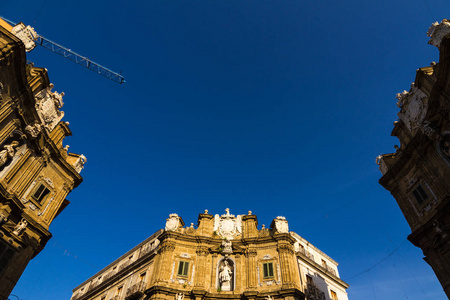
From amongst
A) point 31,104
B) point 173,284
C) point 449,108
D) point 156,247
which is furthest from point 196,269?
point 449,108

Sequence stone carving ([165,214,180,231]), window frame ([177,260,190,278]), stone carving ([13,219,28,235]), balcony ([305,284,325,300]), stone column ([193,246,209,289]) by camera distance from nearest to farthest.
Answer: stone carving ([13,219,28,235]) < stone column ([193,246,209,289]) < window frame ([177,260,190,278]) < balcony ([305,284,325,300]) < stone carving ([165,214,180,231])

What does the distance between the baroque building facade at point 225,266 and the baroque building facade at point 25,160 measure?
11452 mm

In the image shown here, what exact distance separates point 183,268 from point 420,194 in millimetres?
21791

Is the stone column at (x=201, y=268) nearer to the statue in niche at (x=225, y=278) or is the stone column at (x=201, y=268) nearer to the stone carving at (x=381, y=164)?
the statue in niche at (x=225, y=278)

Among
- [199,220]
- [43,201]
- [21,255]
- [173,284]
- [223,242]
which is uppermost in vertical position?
[199,220]

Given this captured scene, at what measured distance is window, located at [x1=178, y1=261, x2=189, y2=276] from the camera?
2948 cm

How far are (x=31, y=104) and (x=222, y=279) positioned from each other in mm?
22030

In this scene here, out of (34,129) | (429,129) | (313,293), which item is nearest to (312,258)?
(313,293)

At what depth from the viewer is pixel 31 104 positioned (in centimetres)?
2098

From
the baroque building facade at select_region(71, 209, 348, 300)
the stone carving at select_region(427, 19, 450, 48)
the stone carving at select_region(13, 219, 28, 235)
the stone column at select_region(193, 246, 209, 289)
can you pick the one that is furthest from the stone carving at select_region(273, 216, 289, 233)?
the stone carving at select_region(13, 219, 28, 235)

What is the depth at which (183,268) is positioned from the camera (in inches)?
1176

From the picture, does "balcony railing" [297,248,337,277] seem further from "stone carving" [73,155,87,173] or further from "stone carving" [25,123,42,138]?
"stone carving" [25,123,42,138]

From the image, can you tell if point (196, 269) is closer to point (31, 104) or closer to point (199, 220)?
point (199, 220)

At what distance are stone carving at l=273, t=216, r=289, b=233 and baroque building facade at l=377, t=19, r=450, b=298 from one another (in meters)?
11.0
